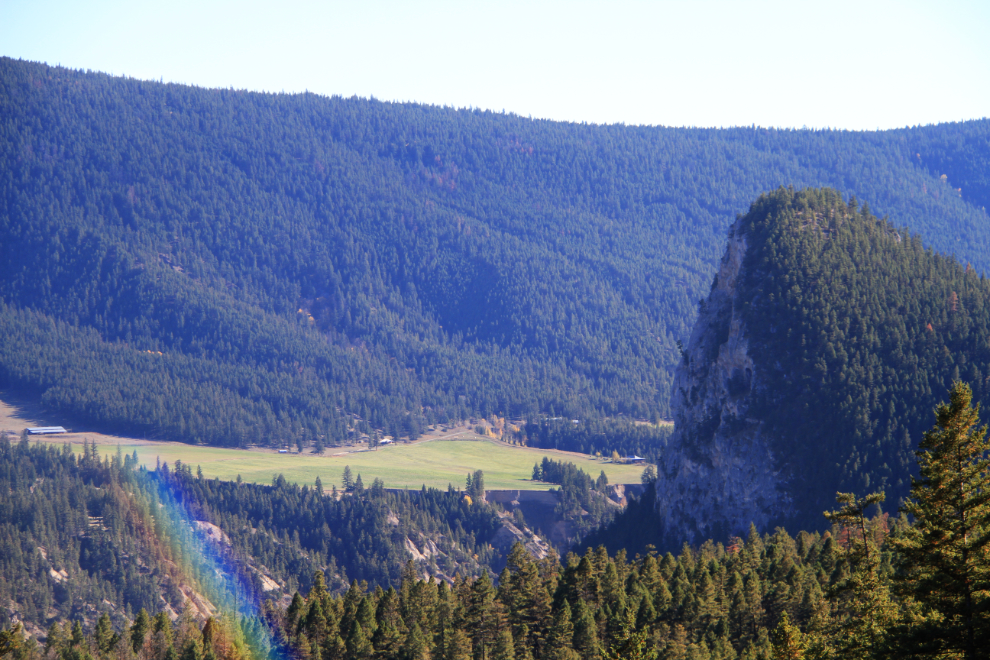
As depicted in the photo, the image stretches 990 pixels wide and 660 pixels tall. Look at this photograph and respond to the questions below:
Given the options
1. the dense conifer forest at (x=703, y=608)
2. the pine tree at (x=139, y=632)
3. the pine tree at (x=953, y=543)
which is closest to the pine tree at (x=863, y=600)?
the dense conifer forest at (x=703, y=608)

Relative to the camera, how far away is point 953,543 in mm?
45188

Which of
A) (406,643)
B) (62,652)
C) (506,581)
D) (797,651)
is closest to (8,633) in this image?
(797,651)

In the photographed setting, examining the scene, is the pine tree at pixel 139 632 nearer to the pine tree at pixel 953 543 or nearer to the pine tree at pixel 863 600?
the pine tree at pixel 863 600

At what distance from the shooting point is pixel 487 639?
4102 inches

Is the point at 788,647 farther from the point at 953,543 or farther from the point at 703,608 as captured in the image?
the point at 703,608

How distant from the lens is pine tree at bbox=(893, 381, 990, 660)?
43.8 meters

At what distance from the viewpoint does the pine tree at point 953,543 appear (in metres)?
43.8

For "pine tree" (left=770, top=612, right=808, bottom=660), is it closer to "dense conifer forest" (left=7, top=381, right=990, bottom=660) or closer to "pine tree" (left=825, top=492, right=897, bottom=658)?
"dense conifer forest" (left=7, top=381, right=990, bottom=660)

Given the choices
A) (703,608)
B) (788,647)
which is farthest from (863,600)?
(703,608)

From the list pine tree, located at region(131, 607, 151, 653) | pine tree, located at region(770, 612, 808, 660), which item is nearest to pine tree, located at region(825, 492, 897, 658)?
pine tree, located at region(770, 612, 808, 660)

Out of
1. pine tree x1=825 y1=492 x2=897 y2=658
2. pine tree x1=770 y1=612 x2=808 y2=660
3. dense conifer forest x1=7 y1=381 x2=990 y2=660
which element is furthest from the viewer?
pine tree x1=770 y1=612 x2=808 y2=660

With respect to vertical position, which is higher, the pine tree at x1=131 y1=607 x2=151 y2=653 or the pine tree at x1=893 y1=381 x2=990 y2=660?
the pine tree at x1=893 y1=381 x2=990 y2=660

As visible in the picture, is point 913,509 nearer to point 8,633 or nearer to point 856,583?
point 856,583

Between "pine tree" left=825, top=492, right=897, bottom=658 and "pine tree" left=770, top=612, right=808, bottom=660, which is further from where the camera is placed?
"pine tree" left=770, top=612, right=808, bottom=660
